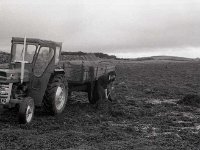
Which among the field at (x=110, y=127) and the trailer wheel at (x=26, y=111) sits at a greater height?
the trailer wheel at (x=26, y=111)

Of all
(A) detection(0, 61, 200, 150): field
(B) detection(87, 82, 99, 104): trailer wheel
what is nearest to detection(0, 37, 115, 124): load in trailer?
(A) detection(0, 61, 200, 150): field

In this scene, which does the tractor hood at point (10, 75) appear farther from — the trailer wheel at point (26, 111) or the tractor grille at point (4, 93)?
the trailer wheel at point (26, 111)

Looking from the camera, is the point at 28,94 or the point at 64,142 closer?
the point at 64,142

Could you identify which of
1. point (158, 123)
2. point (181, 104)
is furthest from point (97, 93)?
point (158, 123)

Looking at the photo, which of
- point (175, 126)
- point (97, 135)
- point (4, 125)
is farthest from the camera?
point (175, 126)

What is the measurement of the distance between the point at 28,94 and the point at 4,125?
166cm

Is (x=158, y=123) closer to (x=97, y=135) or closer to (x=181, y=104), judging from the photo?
(x=97, y=135)

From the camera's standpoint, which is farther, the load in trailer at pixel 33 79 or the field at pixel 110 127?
the load in trailer at pixel 33 79

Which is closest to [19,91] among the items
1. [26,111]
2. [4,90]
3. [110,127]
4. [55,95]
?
[4,90]

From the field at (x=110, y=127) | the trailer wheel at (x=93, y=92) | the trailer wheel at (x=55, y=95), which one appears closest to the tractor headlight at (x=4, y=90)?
the field at (x=110, y=127)

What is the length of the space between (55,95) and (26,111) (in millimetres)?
1729

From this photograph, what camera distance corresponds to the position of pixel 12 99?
12219 mm

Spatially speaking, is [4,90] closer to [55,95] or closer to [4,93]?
[4,93]

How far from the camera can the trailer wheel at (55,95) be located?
13.2 meters
